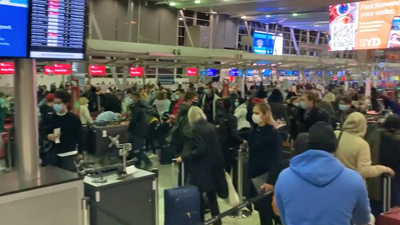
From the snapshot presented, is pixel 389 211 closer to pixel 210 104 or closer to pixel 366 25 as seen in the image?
pixel 210 104

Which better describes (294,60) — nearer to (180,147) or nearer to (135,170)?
(180,147)

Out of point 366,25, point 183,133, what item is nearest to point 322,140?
point 183,133

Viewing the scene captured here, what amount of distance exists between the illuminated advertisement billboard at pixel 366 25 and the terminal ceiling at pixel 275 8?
133 inches

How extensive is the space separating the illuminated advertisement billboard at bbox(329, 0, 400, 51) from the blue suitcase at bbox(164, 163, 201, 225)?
999cm

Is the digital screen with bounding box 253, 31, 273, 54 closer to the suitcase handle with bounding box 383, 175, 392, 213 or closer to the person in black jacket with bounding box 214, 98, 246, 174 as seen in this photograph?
the person in black jacket with bounding box 214, 98, 246, 174

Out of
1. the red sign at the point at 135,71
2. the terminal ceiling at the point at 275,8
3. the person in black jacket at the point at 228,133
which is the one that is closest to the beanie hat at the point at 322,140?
the person in black jacket at the point at 228,133

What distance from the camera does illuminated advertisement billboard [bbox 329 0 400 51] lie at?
38.4 feet

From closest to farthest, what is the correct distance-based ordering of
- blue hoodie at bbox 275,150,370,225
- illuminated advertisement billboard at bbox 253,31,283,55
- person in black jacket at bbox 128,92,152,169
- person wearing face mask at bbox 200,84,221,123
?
blue hoodie at bbox 275,150,370,225 < person in black jacket at bbox 128,92,152,169 < person wearing face mask at bbox 200,84,221,123 < illuminated advertisement billboard at bbox 253,31,283,55

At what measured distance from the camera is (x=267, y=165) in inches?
160

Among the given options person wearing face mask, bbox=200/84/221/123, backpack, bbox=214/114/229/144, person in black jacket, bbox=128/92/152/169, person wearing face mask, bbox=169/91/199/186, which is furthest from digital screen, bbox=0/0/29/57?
person wearing face mask, bbox=200/84/221/123

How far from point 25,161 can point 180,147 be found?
2.31 metres

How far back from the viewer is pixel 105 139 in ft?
15.9

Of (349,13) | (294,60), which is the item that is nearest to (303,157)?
(349,13)

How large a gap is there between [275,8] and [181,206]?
1628cm
